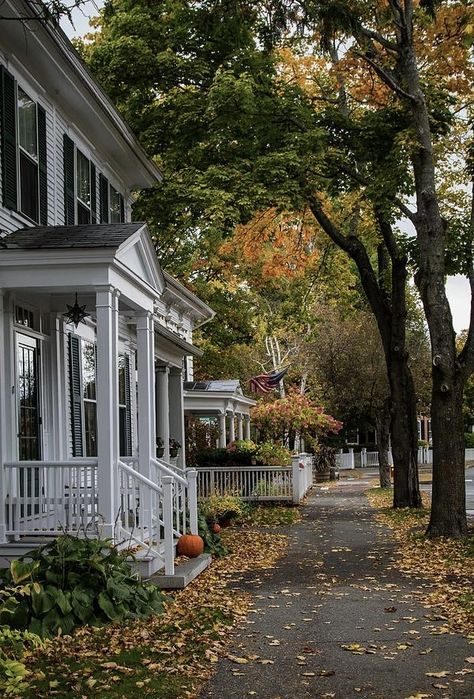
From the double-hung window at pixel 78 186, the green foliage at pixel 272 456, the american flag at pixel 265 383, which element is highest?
the double-hung window at pixel 78 186

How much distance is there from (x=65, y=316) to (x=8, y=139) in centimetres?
261

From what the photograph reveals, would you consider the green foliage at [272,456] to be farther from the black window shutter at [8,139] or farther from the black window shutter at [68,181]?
the black window shutter at [8,139]

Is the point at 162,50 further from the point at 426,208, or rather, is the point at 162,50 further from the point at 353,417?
the point at 353,417

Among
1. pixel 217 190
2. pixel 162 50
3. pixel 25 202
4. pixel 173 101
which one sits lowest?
pixel 25 202

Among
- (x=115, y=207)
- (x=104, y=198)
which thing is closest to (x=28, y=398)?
(x=104, y=198)

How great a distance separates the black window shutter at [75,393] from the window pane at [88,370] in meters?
0.29

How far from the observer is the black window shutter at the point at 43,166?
12617mm

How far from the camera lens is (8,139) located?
37.7 ft

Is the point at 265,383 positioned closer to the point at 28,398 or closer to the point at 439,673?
the point at 28,398

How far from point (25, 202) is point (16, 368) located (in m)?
2.30

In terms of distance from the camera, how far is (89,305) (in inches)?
525

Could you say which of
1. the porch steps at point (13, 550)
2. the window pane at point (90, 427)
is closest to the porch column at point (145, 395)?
the window pane at point (90, 427)

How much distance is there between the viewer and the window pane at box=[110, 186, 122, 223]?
55.6ft

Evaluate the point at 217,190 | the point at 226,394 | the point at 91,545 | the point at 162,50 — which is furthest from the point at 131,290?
the point at 226,394
